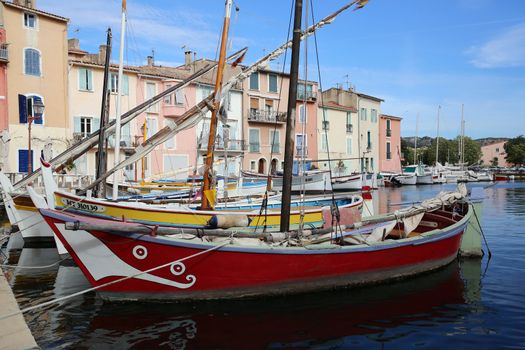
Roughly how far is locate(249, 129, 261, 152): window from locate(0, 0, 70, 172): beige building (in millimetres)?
19810

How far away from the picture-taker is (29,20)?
3509 cm

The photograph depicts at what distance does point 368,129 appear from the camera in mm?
67125

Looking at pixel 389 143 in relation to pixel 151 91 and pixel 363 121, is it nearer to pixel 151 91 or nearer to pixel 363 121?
pixel 363 121

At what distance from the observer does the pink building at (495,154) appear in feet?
441

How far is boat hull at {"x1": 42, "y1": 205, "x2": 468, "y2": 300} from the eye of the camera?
9.08m

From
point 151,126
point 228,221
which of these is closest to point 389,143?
point 151,126

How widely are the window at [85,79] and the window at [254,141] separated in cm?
1807

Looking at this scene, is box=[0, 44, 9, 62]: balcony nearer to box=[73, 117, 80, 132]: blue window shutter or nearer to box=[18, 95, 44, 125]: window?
box=[18, 95, 44, 125]: window

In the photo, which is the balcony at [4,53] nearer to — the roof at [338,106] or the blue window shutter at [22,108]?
the blue window shutter at [22,108]

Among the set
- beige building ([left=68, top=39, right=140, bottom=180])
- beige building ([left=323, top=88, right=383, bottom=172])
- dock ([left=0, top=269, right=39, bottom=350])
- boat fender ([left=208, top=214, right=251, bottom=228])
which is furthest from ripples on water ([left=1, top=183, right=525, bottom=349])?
beige building ([left=323, top=88, right=383, bottom=172])

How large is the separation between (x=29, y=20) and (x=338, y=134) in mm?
38660

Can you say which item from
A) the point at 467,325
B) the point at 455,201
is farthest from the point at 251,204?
the point at 467,325

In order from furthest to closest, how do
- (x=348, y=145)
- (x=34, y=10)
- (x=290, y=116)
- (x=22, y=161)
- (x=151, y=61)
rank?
(x=348, y=145) → (x=151, y=61) → (x=34, y=10) → (x=22, y=161) → (x=290, y=116)

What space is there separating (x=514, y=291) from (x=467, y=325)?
9.43 feet
